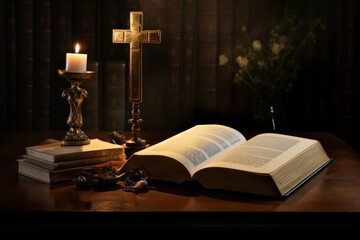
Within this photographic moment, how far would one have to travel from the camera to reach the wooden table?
105 centimetres

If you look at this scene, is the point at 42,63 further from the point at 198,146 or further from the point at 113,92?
the point at 198,146

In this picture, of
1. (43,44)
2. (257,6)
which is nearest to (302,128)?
(257,6)

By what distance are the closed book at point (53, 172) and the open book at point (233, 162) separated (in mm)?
64

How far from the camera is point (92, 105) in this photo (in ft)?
9.35

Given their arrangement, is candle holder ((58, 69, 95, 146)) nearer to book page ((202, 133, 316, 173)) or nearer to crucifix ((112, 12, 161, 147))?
crucifix ((112, 12, 161, 147))

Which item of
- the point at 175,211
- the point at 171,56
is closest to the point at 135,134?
the point at 175,211

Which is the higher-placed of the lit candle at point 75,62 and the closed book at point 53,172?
the lit candle at point 75,62

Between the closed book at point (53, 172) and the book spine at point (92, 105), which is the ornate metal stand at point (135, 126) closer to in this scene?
the closed book at point (53, 172)

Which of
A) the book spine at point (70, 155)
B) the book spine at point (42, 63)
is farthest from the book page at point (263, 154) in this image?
the book spine at point (42, 63)

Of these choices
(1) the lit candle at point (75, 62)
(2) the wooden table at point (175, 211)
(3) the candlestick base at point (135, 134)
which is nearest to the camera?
(2) the wooden table at point (175, 211)

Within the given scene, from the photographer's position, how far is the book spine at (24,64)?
3197 mm

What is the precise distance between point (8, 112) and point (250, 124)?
1.38 metres

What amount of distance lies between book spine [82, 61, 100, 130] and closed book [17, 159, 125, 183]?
1450mm
